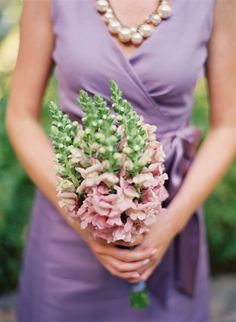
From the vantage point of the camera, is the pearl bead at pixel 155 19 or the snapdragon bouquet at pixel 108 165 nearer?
the snapdragon bouquet at pixel 108 165

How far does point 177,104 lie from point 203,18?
24 centimetres

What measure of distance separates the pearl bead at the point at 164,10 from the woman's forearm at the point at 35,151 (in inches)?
18.5

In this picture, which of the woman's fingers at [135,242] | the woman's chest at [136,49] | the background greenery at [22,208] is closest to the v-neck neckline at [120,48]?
the woman's chest at [136,49]

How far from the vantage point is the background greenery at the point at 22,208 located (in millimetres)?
2889

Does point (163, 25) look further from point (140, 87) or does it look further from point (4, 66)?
point (4, 66)

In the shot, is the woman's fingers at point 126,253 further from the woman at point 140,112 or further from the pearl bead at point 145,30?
the pearl bead at point 145,30

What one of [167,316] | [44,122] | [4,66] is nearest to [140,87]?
[167,316]

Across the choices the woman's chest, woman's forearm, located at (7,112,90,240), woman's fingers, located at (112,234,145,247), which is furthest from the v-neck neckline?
woman's fingers, located at (112,234,145,247)

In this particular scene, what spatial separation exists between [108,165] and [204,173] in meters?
0.60

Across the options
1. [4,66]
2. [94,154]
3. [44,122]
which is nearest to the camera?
[94,154]

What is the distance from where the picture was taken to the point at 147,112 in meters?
1.64

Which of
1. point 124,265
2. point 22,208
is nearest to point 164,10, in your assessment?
point 124,265

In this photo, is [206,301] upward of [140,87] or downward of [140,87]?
downward

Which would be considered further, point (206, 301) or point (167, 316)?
point (206, 301)
